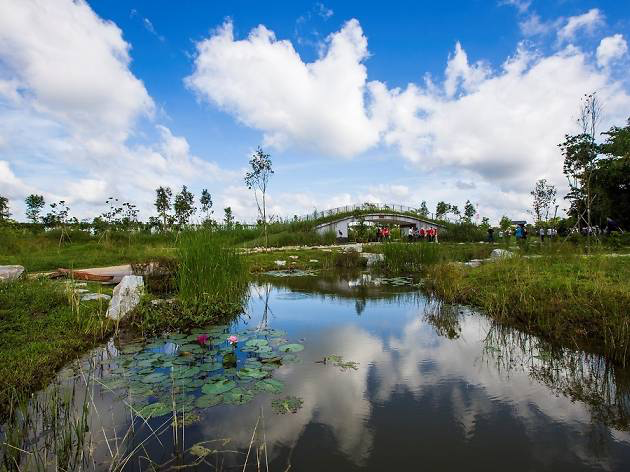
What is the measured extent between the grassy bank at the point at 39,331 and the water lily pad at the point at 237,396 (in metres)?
1.83

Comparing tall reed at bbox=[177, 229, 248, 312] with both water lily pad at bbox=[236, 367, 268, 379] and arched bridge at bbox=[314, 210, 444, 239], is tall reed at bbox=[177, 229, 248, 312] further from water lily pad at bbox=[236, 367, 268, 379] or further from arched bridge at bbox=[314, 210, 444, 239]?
arched bridge at bbox=[314, 210, 444, 239]

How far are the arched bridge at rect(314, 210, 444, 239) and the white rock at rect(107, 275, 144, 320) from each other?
97.3ft

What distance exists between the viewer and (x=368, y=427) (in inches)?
123

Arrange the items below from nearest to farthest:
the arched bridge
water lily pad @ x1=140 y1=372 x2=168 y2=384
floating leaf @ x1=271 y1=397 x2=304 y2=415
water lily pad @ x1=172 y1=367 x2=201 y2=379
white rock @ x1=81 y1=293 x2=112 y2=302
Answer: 1. floating leaf @ x1=271 y1=397 x2=304 y2=415
2. water lily pad @ x1=140 y1=372 x2=168 y2=384
3. water lily pad @ x1=172 y1=367 x2=201 y2=379
4. white rock @ x1=81 y1=293 x2=112 y2=302
5. the arched bridge

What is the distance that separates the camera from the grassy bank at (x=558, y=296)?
206 inches

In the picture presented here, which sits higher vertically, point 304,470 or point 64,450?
point 64,450

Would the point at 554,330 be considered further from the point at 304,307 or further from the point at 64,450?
the point at 64,450

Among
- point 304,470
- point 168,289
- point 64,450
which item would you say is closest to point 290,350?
point 304,470

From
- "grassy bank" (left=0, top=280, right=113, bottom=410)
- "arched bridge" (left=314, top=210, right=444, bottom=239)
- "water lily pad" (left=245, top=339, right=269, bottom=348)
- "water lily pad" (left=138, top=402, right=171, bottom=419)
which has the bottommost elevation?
"water lily pad" (left=138, top=402, right=171, bottom=419)

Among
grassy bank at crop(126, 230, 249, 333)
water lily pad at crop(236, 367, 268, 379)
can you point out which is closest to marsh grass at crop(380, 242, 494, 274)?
grassy bank at crop(126, 230, 249, 333)

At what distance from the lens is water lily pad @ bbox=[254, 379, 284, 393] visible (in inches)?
145

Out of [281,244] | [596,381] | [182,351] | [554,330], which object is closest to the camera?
[596,381]

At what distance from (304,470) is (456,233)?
127 ft

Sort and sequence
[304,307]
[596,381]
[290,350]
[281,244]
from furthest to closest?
[281,244]
[304,307]
[290,350]
[596,381]
